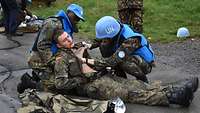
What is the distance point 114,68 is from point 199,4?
25.4ft

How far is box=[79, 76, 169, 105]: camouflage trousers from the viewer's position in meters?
6.50

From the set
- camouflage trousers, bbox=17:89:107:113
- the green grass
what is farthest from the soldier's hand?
the green grass

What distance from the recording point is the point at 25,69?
8555 millimetres

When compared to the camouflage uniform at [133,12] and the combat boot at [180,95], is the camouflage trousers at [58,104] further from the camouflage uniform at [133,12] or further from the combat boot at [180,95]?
the camouflage uniform at [133,12]

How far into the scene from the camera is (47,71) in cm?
663

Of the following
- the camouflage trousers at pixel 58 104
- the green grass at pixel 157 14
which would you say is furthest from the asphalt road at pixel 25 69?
the green grass at pixel 157 14

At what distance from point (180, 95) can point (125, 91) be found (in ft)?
2.23

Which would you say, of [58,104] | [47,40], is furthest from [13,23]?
[58,104]

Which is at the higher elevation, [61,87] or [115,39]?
[115,39]

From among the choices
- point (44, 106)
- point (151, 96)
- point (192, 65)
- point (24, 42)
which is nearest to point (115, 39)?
point (151, 96)

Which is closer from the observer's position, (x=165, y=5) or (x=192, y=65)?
(x=192, y=65)

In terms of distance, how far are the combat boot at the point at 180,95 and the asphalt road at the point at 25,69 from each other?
86mm

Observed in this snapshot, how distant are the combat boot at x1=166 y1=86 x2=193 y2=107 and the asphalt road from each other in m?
0.09

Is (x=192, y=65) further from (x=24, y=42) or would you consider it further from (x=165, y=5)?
(x=165, y=5)
